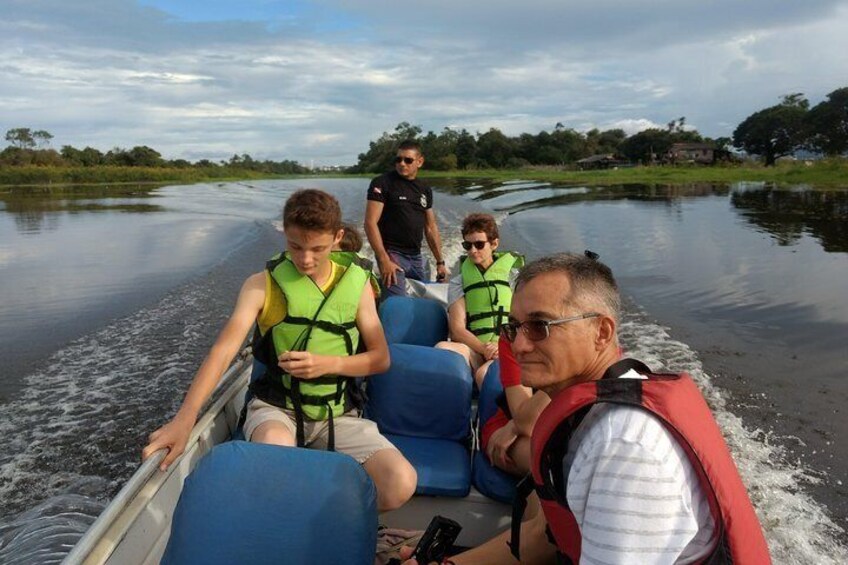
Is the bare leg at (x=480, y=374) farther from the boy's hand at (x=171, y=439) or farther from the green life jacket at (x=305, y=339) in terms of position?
the boy's hand at (x=171, y=439)

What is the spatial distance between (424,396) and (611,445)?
6.08ft

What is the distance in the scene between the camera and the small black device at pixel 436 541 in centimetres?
180

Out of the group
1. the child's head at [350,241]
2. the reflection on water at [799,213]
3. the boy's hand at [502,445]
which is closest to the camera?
the boy's hand at [502,445]

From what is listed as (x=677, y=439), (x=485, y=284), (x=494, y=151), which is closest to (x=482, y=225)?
(x=485, y=284)

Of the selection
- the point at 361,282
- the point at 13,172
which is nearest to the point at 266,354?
the point at 361,282

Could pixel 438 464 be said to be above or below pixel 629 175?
below

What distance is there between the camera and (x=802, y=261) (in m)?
10.1

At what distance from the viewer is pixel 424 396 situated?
9.47 feet

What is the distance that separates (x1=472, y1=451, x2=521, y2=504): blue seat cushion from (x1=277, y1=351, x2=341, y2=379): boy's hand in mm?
791

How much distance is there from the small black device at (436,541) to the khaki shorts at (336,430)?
59cm

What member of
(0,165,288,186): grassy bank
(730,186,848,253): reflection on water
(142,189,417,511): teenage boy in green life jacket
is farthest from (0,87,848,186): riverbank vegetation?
(142,189,417,511): teenage boy in green life jacket

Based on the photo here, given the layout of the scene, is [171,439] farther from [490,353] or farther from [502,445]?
[490,353]

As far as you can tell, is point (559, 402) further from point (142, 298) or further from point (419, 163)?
point (142, 298)

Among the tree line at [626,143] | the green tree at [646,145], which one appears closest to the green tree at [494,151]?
the tree line at [626,143]
